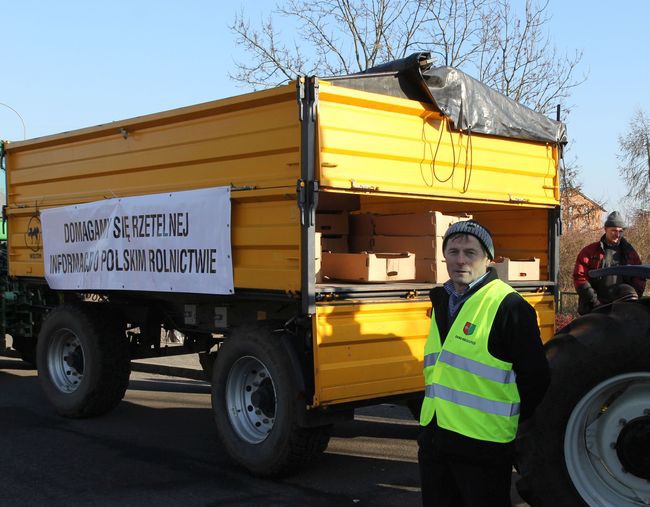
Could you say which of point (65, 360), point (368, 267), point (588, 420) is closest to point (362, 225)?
point (368, 267)

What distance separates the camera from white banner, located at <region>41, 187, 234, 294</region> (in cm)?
590

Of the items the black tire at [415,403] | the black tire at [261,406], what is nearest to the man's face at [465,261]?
the black tire at [261,406]

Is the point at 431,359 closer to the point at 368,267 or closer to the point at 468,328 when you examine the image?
the point at 468,328

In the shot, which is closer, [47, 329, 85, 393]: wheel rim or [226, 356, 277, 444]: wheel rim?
[226, 356, 277, 444]: wheel rim

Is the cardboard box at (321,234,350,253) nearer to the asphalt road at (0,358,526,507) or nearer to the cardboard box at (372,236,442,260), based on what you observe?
the cardboard box at (372,236,442,260)

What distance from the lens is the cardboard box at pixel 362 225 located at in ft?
22.3

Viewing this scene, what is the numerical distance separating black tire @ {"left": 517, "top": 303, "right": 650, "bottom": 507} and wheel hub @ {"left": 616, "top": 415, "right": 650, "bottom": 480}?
1 centimetres

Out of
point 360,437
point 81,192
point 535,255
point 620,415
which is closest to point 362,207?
point 535,255

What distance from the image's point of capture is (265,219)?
5504 millimetres

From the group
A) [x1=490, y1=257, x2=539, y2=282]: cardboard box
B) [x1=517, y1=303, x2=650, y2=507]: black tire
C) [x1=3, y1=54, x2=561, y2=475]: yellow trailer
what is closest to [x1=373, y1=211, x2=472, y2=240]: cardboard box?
[x1=3, y1=54, x2=561, y2=475]: yellow trailer

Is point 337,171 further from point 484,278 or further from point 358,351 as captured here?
point 484,278

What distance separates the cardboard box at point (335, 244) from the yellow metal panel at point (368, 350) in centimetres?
118

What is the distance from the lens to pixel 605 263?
282 inches

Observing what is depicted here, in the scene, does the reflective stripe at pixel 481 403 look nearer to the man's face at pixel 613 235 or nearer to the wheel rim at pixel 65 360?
the man's face at pixel 613 235
